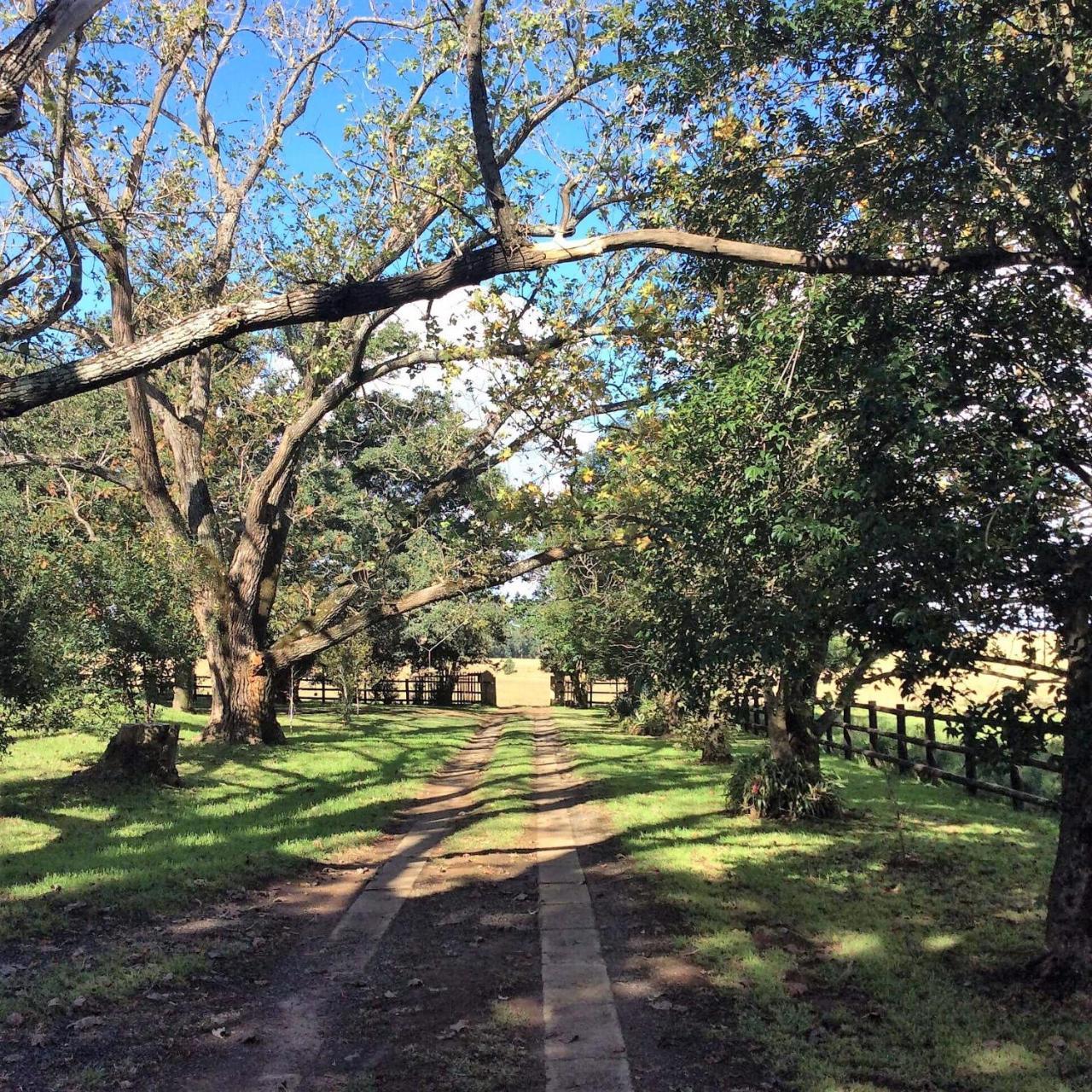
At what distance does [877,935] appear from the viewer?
6.03 m

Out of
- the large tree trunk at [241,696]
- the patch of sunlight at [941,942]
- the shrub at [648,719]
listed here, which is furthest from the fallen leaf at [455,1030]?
the shrub at [648,719]

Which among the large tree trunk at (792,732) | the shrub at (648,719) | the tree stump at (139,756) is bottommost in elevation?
the shrub at (648,719)

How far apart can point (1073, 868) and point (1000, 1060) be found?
139cm

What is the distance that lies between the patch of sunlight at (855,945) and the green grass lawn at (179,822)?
4.97 meters

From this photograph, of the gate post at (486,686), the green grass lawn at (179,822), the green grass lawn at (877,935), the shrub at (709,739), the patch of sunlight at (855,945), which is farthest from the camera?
the gate post at (486,686)

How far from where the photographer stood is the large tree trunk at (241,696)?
1725 centimetres

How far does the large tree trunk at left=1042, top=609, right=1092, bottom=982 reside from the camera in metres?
4.60

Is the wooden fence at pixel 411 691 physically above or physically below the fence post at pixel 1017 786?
below

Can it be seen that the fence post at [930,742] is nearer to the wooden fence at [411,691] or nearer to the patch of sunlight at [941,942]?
the patch of sunlight at [941,942]

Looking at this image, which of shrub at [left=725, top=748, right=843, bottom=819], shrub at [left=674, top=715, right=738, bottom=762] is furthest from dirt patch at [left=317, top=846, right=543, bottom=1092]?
shrub at [left=674, top=715, right=738, bottom=762]

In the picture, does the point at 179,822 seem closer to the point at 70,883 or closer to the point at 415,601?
the point at 70,883

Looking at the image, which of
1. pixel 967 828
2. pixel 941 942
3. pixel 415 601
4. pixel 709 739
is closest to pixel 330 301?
pixel 941 942

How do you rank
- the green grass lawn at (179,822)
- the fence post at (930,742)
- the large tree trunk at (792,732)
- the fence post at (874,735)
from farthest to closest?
the fence post at (874,735), the fence post at (930,742), the large tree trunk at (792,732), the green grass lawn at (179,822)

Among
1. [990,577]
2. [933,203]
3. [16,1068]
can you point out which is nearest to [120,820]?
[16,1068]
